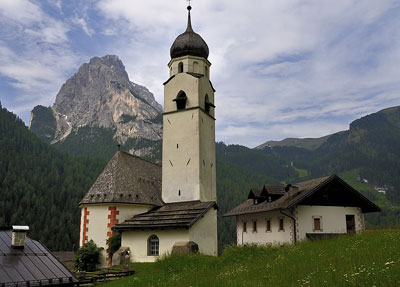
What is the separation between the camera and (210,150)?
126ft

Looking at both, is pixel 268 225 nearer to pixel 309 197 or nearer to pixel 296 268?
pixel 309 197

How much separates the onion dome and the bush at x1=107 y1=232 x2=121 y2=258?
1925 centimetres

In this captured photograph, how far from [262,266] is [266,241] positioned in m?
19.5

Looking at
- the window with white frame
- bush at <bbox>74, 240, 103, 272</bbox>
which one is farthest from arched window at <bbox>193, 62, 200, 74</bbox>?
bush at <bbox>74, 240, 103, 272</bbox>

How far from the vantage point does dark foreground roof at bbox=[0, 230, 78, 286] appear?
563 inches

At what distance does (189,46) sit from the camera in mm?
39094

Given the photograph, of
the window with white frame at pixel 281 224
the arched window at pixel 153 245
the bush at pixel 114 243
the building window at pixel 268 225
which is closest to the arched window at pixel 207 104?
the building window at pixel 268 225

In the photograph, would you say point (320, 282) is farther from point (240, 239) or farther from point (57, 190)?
point (57, 190)

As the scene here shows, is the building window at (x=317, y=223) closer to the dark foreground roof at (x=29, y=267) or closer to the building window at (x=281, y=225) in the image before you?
the building window at (x=281, y=225)

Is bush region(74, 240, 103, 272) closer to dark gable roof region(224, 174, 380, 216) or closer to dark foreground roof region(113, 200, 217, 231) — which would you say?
dark foreground roof region(113, 200, 217, 231)

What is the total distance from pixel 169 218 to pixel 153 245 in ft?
8.39

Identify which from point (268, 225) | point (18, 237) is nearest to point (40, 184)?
point (268, 225)

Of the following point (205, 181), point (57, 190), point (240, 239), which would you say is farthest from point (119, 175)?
point (57, 190)

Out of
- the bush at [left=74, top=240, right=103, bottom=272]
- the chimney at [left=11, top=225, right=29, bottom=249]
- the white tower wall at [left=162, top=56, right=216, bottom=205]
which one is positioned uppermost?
the white tower wall at [left=162, top=56, right=216, bottom=205]
